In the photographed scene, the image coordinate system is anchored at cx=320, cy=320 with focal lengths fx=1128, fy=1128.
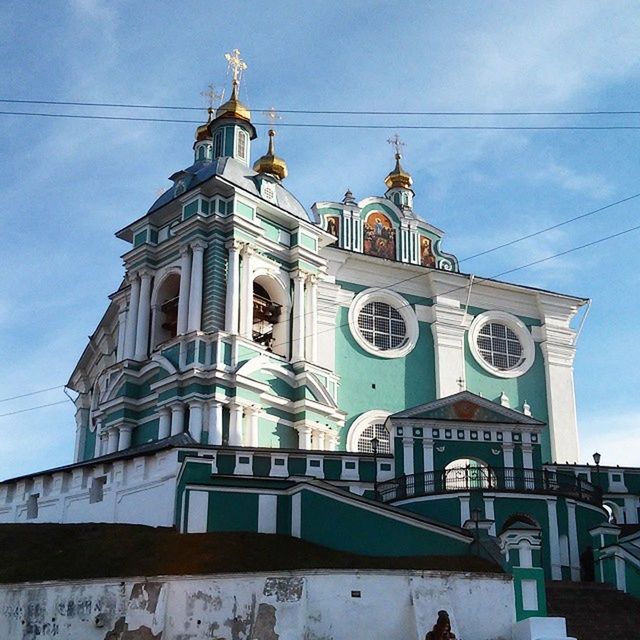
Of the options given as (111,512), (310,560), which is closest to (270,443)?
(111,512)

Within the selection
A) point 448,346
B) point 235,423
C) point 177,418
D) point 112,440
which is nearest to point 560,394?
point 448,346

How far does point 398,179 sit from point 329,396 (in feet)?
40.3

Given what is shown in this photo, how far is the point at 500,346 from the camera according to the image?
3969cm

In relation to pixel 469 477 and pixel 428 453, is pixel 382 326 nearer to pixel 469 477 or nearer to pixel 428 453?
pixel 428 453

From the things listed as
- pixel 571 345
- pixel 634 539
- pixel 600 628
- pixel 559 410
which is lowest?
pixel 600 628

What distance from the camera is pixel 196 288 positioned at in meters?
33.7

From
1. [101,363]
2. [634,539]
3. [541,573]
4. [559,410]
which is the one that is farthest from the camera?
[101,363]

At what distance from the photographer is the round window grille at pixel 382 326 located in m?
37.6

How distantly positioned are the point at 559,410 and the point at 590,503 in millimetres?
12592

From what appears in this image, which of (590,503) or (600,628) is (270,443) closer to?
(590,503)

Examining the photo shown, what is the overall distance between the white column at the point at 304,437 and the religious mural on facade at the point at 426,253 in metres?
9.35

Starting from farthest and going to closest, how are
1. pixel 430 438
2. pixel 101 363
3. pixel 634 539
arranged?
pixel 101 363 < pixel 430 438 < pixel 634 539

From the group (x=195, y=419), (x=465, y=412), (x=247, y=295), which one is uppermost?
(x=247, y=295)

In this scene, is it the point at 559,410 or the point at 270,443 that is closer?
the point at 270,443
